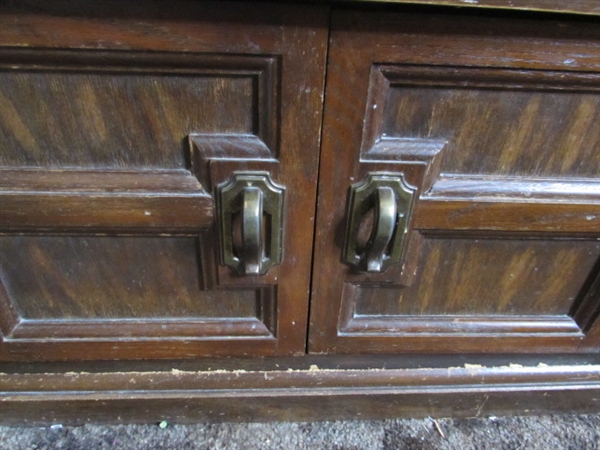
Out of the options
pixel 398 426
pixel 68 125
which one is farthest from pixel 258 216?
pixel 398 426

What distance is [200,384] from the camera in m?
0.58

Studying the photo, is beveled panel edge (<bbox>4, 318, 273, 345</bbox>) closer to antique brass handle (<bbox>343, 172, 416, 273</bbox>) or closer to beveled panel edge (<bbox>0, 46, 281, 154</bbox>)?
antique brass handle (<bbox>343, 172, 416, 273</bbox>)

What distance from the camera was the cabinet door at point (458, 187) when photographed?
363 mm

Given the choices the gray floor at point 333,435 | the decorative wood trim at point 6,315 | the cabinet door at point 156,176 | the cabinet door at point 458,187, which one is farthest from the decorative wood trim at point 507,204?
the decorative wood trim at point 6,315

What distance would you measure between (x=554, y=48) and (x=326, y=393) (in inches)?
18.7

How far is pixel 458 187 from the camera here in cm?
43

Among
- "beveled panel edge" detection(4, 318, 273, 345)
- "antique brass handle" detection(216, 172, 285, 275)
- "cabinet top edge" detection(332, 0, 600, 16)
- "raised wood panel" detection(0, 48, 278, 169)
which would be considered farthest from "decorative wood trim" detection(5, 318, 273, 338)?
Result: "cabinet top edge" detection(332, 0, 600, 16)

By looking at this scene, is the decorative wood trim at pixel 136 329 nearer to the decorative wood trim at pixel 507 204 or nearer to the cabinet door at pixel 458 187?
the cabinet door at pixel 458 187

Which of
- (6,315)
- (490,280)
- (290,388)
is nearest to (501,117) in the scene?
(490,280)

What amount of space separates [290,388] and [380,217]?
31 centimetres

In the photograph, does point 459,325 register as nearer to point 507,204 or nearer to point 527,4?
point 507,204

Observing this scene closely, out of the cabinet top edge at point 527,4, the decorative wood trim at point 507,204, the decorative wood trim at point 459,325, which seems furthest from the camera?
the decorative wood trim at point 459,325

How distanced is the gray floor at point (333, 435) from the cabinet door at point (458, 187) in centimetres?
15

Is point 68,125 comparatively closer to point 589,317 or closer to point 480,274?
point 480,274
